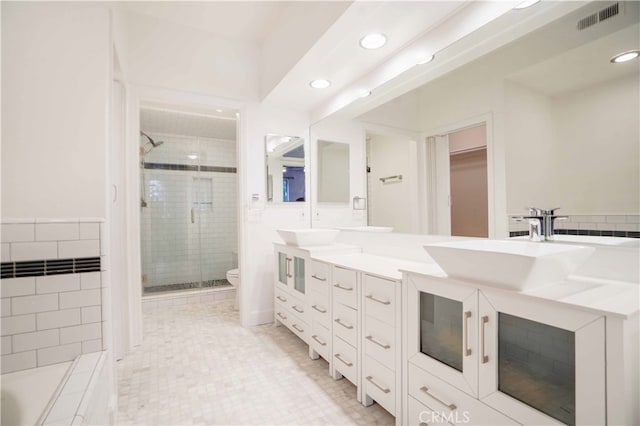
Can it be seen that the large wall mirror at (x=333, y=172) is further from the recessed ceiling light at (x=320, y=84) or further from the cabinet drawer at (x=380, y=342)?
the cabinet drawer at (x=380, y=342)

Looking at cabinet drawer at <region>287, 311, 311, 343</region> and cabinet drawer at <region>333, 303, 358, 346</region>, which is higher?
cabinet drawer at <region>333, 303, 358, 346</region>

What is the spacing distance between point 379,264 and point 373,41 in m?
1.45

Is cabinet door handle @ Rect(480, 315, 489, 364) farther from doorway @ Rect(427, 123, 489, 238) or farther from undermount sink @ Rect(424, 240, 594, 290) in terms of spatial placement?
doorway @ Rect(427, 123, 489, 238)

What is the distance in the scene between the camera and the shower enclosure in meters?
4.02

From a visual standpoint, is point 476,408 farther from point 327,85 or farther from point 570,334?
point 327,85

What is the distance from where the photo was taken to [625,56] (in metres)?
1.11

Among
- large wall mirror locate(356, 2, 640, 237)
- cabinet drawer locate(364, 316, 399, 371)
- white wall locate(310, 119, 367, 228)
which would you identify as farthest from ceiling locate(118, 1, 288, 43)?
cabinet drawer locate(364, 316, 399, 371)

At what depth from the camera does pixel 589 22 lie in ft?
3.92

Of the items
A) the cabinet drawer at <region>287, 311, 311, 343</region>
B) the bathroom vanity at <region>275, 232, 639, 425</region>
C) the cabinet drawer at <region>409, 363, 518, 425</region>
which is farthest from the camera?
the cabinet drawer at <region>287, 311, 311, 343</region>

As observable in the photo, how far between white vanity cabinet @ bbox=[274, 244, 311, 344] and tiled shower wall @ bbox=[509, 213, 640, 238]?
5.21ft

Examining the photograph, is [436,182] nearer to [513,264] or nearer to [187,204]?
[513,264]

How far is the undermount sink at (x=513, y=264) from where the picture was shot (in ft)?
3.04

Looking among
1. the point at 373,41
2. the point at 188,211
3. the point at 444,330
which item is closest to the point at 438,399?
the point at 444,330

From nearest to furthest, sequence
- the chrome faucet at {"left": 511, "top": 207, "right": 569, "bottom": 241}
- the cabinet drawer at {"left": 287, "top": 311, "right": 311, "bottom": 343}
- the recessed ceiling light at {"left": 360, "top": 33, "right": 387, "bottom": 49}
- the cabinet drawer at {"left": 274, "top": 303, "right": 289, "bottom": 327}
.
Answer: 1. the chrome faucet at {"left": 511, "top": 207, "right": 569, "bottom": 241}
2. the recessed ceiling light at {"left": 360, "top": 33, "right": 387, "bottom": 49}
3. the cabinet drawer at {"left": 287, "top": 311, "right": 311, "bottom": 343}
4. the cabinet drawer at {"left": 274, "top": 303, "right": 289, "bottom": 327}
